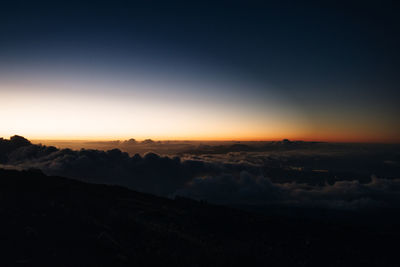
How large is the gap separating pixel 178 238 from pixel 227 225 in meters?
24.0

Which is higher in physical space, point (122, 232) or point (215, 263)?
point (215, 263)

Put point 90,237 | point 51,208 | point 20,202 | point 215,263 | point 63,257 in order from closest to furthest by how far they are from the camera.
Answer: point 215,263 < point 63,257 < point 90,237 < point 51,208 < point 20,202

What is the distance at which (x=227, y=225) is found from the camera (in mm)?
46906

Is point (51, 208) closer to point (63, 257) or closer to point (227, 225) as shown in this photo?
point (63, 257)

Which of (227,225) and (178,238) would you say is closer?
(178,238)

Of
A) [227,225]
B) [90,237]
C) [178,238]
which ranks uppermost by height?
[90,237]

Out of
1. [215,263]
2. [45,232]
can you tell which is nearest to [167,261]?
[215,263]

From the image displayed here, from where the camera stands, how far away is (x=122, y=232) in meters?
24.8

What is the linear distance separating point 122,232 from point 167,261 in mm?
10988

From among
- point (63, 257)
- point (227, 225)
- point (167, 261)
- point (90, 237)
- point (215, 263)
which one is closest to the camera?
point (215, 263)

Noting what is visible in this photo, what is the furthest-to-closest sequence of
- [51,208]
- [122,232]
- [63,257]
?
[51,208] < [122,232] < [63,257]

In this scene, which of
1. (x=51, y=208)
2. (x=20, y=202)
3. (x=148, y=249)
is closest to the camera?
(x=148, y=249)

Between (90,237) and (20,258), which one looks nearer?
(20,258)

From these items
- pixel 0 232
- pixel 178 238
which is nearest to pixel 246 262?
A: pixel 178 238
